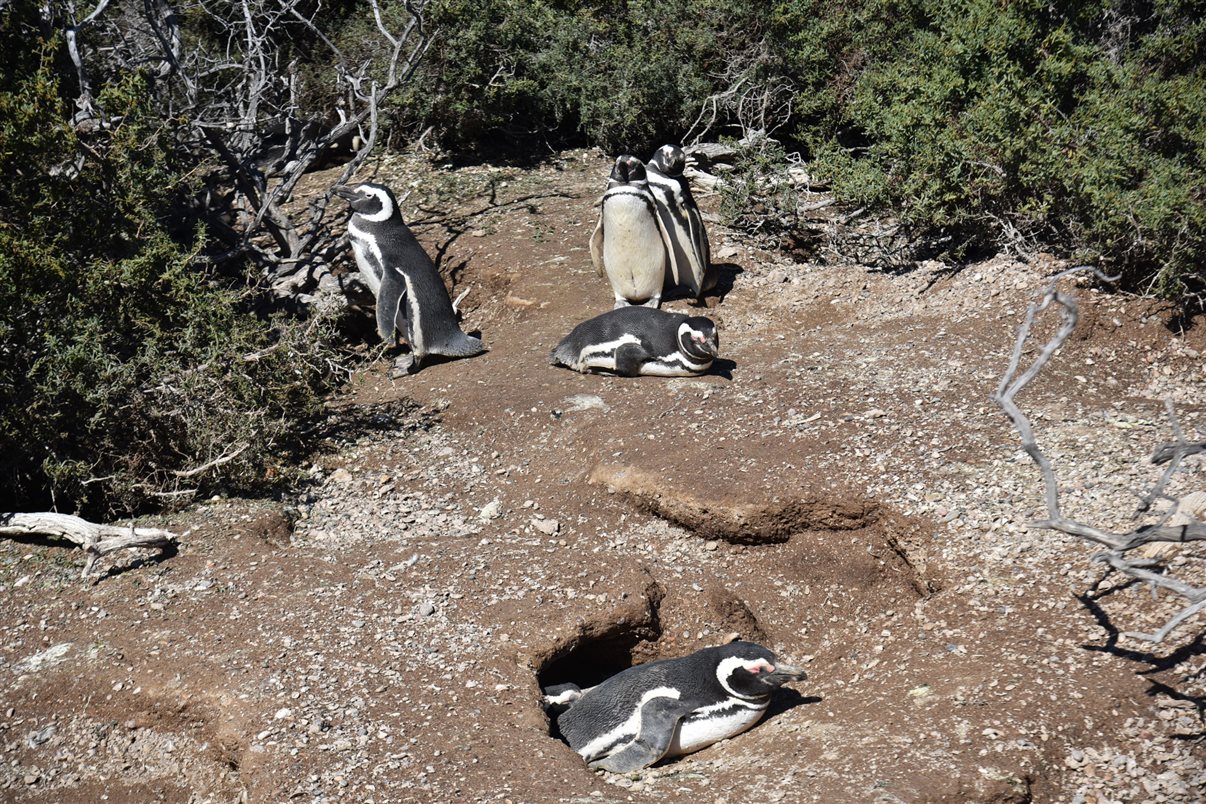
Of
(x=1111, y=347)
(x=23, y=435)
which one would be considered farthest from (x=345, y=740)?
(x=1111, y=347)

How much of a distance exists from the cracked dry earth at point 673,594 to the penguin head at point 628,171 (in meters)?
1.58

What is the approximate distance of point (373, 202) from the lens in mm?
8617

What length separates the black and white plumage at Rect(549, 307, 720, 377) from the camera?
696 cm

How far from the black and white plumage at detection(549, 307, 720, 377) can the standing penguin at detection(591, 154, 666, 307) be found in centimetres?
95

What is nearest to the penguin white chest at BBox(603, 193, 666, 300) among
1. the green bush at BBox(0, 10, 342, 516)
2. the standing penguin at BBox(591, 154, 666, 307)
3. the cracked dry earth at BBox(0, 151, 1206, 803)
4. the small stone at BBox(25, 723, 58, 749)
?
the standing penguin at BBox(591, 154, 666, 307)

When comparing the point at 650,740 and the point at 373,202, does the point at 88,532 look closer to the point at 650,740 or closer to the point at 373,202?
the point at 650,740

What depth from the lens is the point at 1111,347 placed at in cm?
688

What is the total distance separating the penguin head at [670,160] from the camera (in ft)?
28.0

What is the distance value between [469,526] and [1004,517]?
107 inches

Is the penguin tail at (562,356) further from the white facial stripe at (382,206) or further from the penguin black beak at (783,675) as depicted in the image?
the penguin black beak at (783,675)

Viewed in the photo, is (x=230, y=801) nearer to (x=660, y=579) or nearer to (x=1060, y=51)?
(x=660, y=579)

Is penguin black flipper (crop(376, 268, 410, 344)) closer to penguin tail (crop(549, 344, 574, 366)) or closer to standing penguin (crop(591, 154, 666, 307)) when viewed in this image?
penguin tail (crop(549, 344, 574, 366))

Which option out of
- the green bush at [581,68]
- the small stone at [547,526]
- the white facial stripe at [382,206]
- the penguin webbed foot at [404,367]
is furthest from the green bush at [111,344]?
the green bush at [581,68]

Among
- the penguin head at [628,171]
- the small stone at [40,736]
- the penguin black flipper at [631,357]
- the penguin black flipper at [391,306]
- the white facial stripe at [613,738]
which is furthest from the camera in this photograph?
the penguin head at [628,171]
